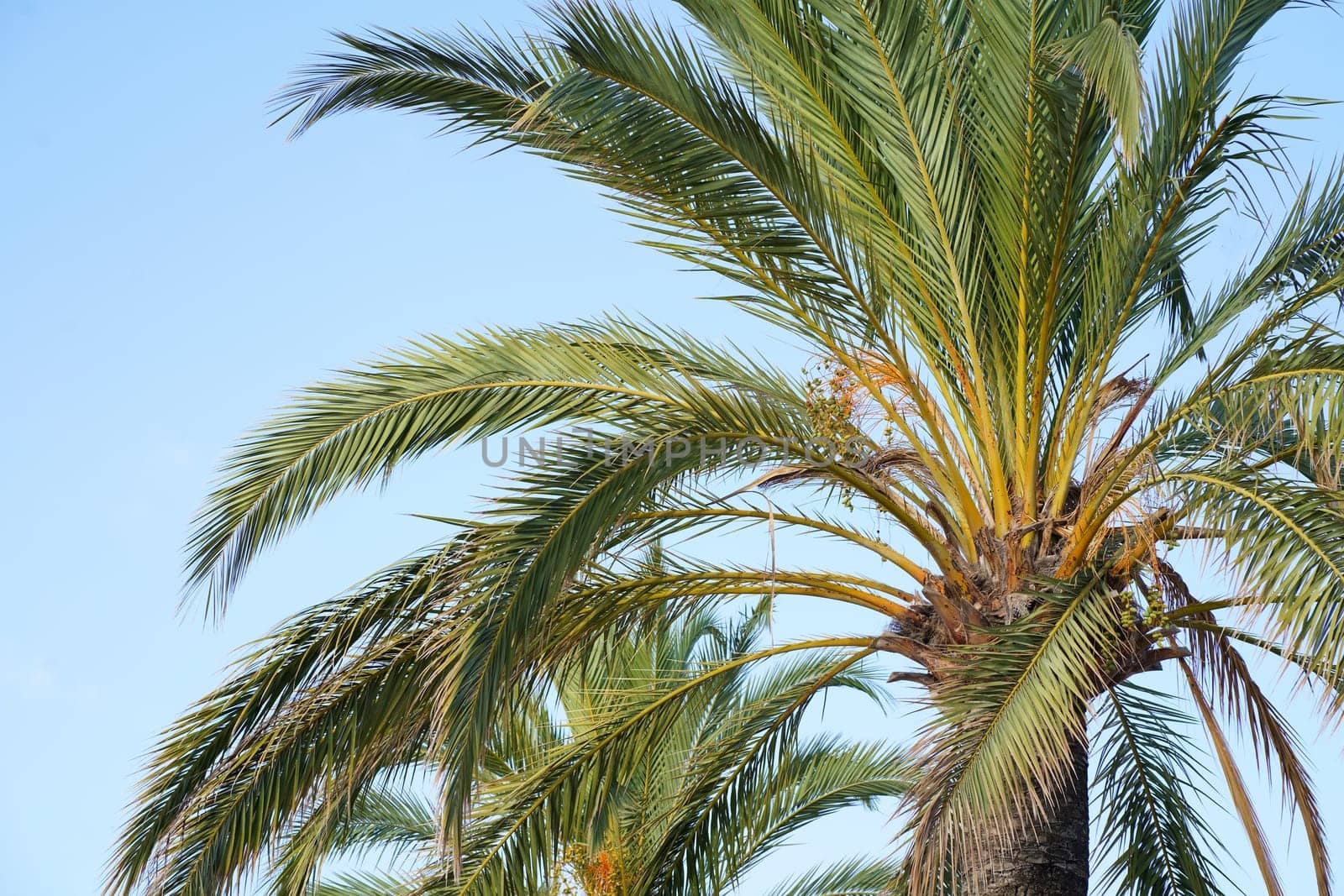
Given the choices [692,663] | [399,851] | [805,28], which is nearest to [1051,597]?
[805,28]

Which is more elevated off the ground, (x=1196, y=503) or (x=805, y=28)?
(x=805, y=28)

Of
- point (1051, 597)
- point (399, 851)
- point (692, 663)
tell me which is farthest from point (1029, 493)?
point (399, 851)

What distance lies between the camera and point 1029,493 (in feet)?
20.0

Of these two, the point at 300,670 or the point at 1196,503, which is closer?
the point at 1196,503

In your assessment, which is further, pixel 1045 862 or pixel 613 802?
pixel 613 802

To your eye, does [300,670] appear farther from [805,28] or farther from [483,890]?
[805,28]

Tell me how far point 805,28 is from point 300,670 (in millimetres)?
3751

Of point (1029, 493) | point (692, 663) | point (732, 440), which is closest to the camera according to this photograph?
point (732, 440)

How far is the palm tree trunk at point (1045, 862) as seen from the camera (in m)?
5.73

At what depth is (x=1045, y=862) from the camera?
227 inches

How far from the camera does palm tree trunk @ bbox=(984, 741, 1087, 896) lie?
18.8 feet

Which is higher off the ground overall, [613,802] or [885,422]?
[885,422]

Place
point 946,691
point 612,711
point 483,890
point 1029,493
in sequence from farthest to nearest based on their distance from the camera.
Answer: point 612,711 → point 483,890 → point 1029,493 → point 946,691

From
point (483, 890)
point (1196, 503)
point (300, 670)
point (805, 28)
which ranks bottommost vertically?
point (483, 890)
